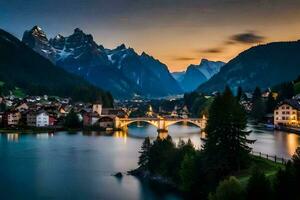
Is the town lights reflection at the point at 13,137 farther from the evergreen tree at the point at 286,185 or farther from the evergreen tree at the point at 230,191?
the evergreen tree at the point at 286,185

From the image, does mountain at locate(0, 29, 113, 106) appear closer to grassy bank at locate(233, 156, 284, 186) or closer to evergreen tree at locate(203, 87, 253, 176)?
evergreen tree at locate(203, 87, 253, 176)

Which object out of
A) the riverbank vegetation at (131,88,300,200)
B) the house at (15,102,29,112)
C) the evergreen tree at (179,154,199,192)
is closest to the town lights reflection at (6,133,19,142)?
the house at (15,102,29,112)

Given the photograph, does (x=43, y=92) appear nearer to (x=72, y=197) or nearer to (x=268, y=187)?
(x=72, y=197)

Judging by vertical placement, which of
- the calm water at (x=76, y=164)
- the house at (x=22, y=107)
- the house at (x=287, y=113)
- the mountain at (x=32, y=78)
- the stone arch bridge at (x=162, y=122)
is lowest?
the calm water at (x=76, y=164)

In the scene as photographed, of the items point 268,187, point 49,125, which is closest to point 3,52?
point 49,125

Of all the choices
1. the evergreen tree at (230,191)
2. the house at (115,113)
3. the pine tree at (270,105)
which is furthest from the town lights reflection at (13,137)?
the evergreen tree at (230,191)

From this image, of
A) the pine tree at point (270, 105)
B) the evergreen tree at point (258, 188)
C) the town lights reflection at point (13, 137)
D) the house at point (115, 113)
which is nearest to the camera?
the evergreen tree at point (258, 188)
